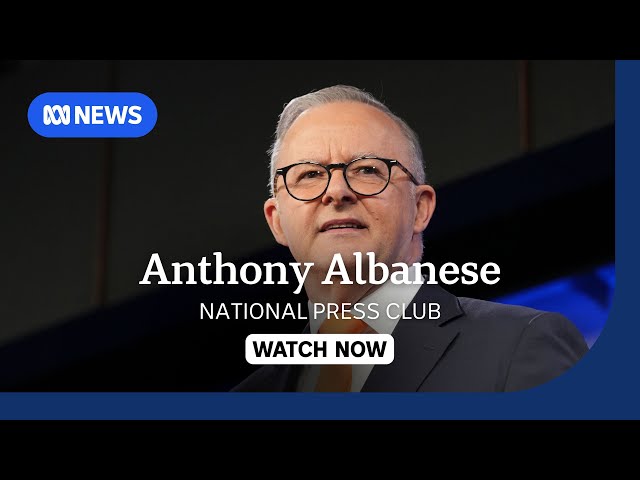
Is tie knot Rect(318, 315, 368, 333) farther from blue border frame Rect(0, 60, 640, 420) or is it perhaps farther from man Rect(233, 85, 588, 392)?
blue border frame Rect(0, 60, 640, 420)

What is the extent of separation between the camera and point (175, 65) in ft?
7.82

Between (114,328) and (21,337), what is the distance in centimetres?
18

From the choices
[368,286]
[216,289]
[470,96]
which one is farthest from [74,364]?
[470,96]

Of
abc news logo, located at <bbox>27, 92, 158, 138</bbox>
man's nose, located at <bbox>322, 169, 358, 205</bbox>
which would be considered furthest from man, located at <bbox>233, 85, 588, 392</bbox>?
abc news logo, located at <bbox>27, 92, 158, 138</bbox>

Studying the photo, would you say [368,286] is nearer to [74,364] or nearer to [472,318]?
[472,318]

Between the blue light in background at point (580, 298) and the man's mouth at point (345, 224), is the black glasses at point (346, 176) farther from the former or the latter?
the blue light in background at point (580, 298)

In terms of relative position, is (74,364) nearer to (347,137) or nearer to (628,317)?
(347,137)

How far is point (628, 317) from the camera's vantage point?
229cm

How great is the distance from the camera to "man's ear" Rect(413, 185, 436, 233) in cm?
231

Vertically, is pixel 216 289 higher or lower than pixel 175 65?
lower

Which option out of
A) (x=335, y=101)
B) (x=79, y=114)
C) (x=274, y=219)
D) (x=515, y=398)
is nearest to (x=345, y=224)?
(x=274, y=219)

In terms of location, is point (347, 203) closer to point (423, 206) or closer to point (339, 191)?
point (339, 191)

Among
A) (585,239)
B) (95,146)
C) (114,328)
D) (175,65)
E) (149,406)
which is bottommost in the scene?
(149,406)

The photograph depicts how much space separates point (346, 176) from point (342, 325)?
0.93 ft
